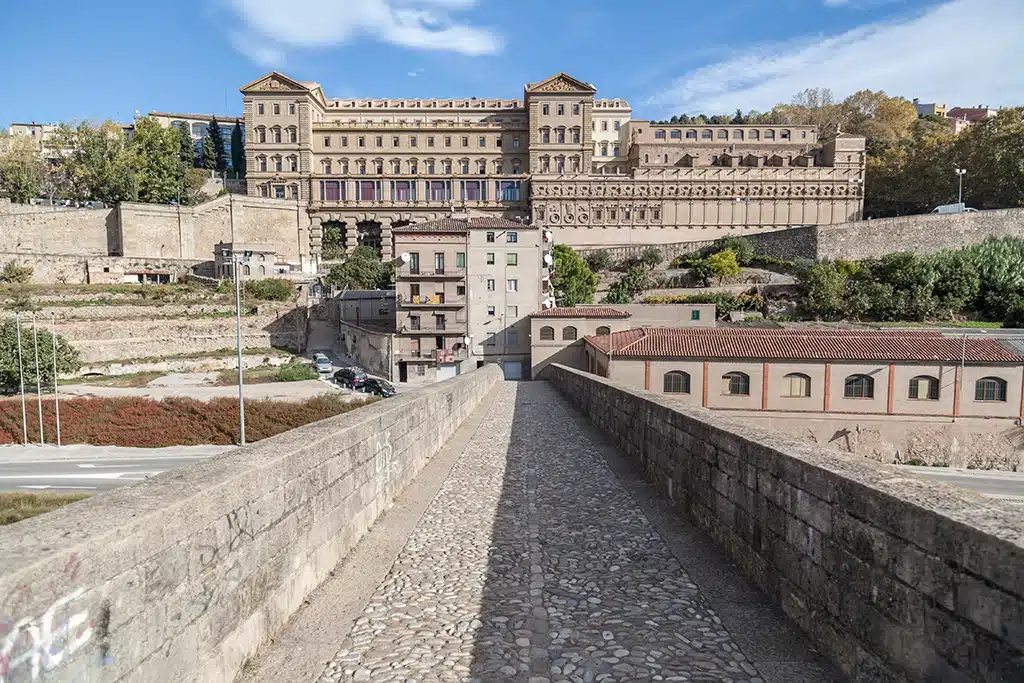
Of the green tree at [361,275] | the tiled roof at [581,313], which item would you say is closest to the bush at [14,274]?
the green tree at [361,275]

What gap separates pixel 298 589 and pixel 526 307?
137ft

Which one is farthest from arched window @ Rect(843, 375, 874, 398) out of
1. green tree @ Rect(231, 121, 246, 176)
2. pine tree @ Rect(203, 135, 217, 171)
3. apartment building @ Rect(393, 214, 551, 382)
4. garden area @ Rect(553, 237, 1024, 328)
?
green tree @ Rect(231, 121, 246, 176)

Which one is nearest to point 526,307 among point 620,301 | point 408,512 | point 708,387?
point 620,301

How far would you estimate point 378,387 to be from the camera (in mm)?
36469

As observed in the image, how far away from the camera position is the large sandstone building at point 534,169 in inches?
2773

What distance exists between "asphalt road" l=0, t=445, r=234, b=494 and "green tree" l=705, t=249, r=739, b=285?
45277 mm

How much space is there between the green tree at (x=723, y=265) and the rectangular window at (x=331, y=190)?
44.7 m

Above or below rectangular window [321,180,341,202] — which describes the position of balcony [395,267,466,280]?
below

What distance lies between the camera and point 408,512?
6625mm

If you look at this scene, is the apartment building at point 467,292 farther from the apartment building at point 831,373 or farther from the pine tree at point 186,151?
the pine tree at point 186,151

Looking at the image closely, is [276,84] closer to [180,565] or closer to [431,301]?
[431,301]

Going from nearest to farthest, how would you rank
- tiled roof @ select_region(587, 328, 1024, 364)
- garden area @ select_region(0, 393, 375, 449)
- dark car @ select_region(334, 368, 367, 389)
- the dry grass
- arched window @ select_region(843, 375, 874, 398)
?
the dry grass → garden area @ select_region(0, 393, 375, 449) → tiled roof @ select_region(587, 328, 1024, 364) → arched window @ select_region(843, 375, 874, 398) → dark car @ select_region(334, 368, 367, 389)

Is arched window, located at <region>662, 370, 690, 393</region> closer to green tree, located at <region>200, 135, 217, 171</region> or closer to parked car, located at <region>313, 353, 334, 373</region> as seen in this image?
parked car, located at <region>313, 353, 334, 373</region>

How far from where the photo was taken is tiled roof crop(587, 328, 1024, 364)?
96.8ft
